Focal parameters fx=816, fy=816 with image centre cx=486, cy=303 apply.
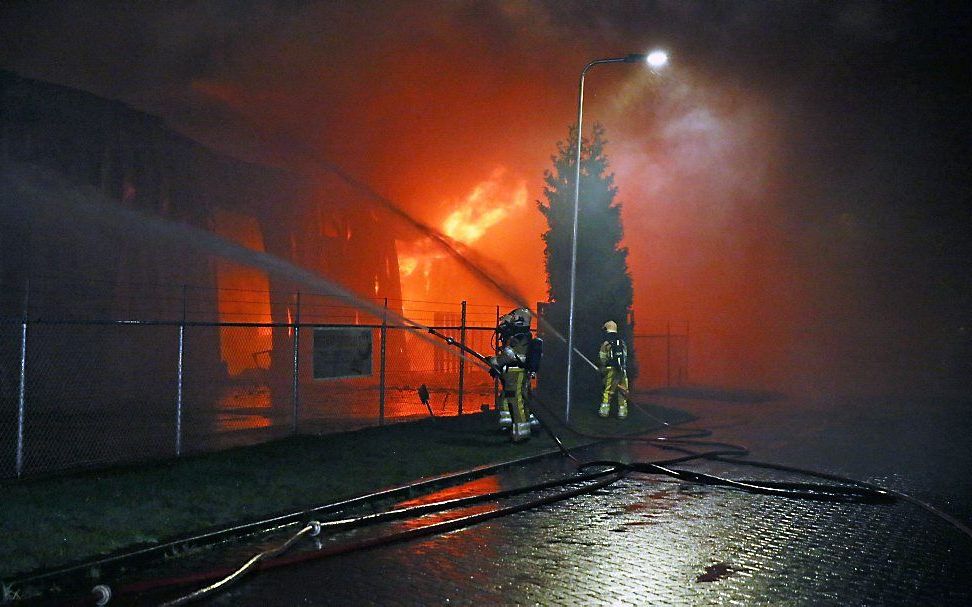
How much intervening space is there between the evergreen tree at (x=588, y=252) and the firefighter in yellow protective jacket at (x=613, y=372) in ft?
8.63

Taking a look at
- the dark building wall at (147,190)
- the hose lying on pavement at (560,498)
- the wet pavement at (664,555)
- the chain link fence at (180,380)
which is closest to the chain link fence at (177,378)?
the chain link fence at (180,380)

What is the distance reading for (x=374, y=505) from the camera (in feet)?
29.7

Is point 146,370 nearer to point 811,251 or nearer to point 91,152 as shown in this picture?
point 91,152

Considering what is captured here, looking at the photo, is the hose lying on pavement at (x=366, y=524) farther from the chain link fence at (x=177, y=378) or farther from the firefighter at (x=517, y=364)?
the chain link fence at (x=177, y=378)

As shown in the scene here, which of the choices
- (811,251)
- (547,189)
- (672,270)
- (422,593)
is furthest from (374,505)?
(811,251)

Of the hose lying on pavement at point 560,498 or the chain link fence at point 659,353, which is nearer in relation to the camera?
the hose lying on pavement at point 560,498

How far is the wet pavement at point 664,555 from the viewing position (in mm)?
5832

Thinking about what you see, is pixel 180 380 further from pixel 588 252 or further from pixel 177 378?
pixel 588 252

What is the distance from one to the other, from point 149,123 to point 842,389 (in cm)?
2745

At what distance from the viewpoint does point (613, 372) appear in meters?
17.7

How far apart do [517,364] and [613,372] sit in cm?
494

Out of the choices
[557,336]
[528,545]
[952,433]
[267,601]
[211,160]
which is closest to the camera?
[267,601]

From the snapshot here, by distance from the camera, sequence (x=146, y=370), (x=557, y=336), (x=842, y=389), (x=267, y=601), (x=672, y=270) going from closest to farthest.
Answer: (x=267, y=601), (x=557, y=336), (x=146, y=370), (x=842, y=389), (x=672, y=270)

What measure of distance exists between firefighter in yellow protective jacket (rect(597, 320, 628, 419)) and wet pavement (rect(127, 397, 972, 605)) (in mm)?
5940
